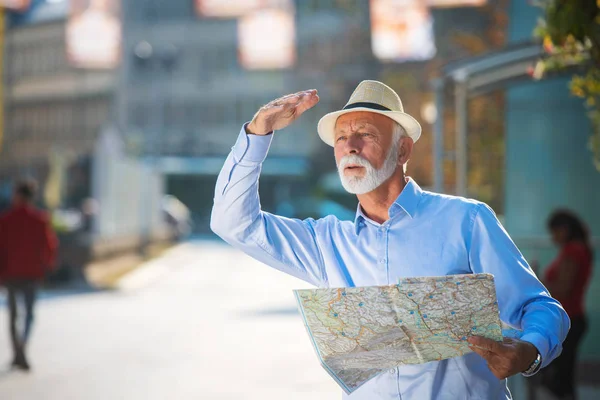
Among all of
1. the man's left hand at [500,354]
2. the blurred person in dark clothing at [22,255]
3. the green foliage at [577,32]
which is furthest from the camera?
the blurred person in dark clothing at [22,255]

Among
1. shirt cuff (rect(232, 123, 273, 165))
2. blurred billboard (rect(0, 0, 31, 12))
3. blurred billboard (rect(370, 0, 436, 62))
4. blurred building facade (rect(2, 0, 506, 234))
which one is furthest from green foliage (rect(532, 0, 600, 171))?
blurred building facade (rect(2, 0, 506, 234))

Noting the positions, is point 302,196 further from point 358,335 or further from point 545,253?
point 358,335

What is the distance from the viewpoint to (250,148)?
3725mm

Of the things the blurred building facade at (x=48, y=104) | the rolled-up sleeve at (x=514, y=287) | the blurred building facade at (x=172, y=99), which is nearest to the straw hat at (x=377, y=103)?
the rolled-up sleeve at (x=514, y=287)

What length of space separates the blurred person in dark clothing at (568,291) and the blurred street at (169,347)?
2.55 metres

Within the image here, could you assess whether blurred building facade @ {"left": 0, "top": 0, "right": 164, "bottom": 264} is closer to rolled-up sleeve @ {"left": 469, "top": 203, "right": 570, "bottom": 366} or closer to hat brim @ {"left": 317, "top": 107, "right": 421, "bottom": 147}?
hat brim @ {"left": 317, "top": 107, "right": 421, "bottom": 147}

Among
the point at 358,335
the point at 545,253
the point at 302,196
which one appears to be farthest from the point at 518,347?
the point at 302,196

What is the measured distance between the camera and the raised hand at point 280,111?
364 cm

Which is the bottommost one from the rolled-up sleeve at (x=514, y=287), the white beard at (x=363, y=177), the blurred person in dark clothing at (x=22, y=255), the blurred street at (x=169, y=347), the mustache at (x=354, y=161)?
the blurred street at (x=169, y=347)

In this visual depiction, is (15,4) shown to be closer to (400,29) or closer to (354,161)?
(400,29)

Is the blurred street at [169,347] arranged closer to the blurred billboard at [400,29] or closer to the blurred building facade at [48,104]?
the blurred billboard at [400,29]

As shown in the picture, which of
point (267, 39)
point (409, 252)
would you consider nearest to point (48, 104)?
point (267, 39)

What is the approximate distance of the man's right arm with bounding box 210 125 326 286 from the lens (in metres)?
3.75

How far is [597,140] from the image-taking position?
725cm
